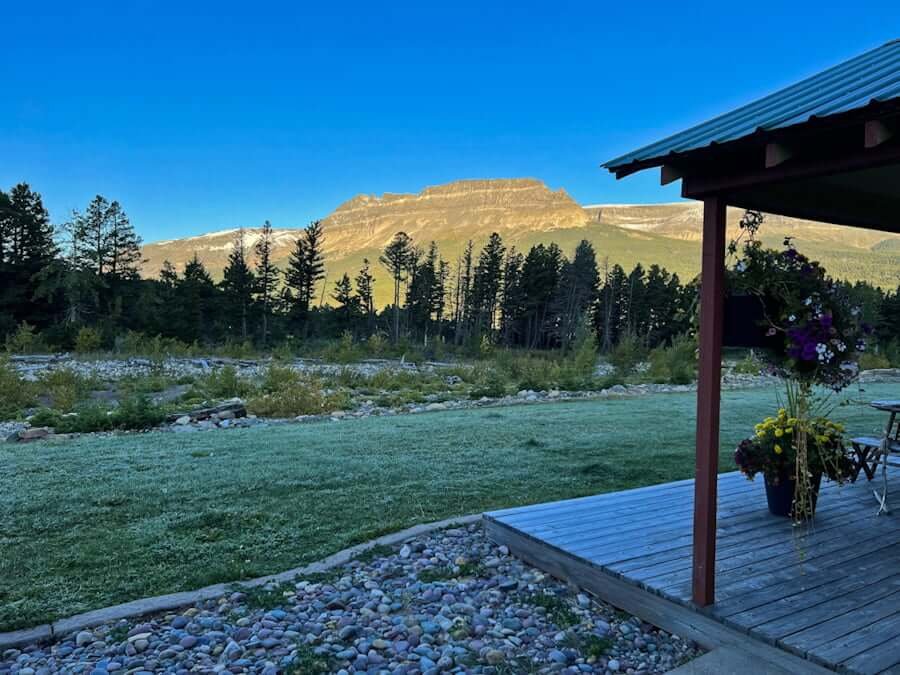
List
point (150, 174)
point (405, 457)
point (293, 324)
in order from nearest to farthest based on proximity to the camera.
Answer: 1. point (405, 457)
2. point (293, 324)
3. point (150, 174)

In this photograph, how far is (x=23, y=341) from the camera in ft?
52.2

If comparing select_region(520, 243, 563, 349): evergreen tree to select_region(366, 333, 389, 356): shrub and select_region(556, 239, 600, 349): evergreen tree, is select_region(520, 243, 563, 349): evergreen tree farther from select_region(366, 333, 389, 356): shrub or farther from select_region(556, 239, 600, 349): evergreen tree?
select_region(366, 333, 389, 356): shrub

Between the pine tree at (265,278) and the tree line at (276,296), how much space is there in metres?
0.12

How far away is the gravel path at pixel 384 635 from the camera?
2.18 meters

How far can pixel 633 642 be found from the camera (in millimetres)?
2340

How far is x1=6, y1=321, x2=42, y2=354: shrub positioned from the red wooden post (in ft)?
55.5

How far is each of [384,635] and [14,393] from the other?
10093mm

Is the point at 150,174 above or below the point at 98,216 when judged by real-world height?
above

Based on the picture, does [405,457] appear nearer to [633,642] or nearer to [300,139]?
[633,642]

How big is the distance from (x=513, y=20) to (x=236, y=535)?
2095 cm

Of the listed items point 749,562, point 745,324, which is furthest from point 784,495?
point 745,324

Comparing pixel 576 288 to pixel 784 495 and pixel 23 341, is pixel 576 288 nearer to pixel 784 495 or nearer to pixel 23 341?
pixel 23 341

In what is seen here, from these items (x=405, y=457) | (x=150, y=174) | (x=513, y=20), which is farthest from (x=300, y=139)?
(x=405, y=457)

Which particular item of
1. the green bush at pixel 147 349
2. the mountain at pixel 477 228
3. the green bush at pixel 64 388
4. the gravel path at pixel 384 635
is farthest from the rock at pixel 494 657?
Answer: the mountain at pixel 477 228
